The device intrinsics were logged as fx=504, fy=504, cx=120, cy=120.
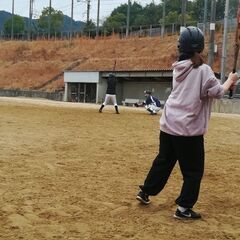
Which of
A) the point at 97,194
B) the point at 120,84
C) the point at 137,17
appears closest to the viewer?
the point at 97,194

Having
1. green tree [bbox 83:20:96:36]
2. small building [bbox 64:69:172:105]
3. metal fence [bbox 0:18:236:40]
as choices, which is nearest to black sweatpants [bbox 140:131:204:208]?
small building [bbox 64:69:172:105]

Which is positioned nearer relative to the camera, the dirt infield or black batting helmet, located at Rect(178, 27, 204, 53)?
the dirt infield

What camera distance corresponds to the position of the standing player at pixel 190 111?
487cm

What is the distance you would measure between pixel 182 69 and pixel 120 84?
35406mm

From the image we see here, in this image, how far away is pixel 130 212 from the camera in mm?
5016

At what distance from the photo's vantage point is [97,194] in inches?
224

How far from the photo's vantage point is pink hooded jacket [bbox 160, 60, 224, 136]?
4.84 m

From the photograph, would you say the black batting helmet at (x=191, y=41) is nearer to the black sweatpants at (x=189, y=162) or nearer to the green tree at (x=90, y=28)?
the black sweatpants at (x=189, y=162)

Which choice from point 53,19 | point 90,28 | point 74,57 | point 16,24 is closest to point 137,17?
point 90,28

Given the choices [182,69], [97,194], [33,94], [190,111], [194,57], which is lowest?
[33,94]

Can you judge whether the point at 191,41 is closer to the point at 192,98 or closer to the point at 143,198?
the point at 192,98

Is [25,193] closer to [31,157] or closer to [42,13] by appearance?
[31,157]

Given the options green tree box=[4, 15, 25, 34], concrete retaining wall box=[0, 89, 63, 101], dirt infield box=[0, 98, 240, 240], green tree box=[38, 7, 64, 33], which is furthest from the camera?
green tree box=[4, 15, 25, 34]

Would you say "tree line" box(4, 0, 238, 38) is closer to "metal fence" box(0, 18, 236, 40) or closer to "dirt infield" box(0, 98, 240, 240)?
"metal fence" box(0, 18, 236, 40)
